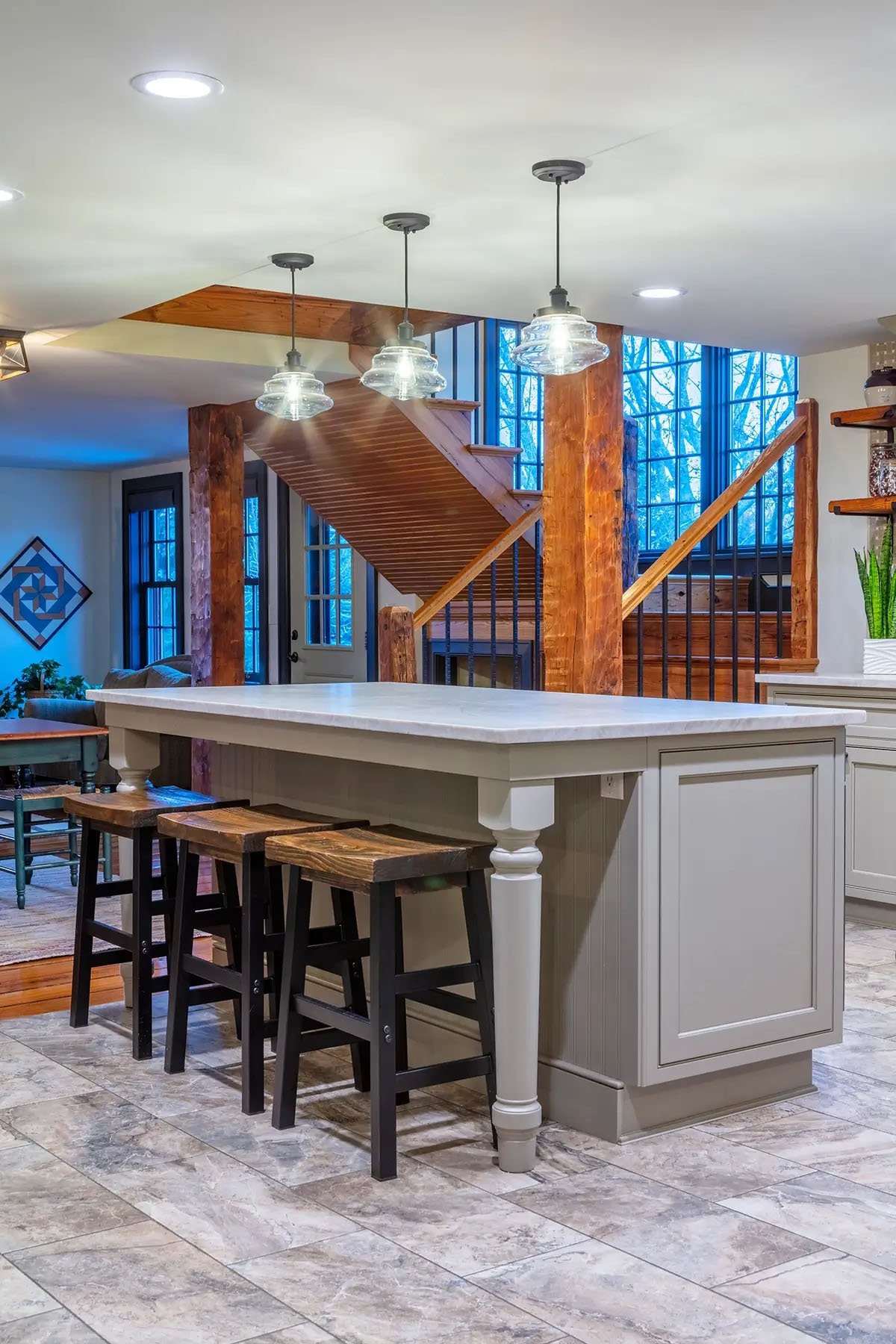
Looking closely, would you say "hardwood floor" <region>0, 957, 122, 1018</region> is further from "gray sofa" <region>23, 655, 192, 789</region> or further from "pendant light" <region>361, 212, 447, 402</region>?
"pendant light" <region>361, 212, 447, 402</region>

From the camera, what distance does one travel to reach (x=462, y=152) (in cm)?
375

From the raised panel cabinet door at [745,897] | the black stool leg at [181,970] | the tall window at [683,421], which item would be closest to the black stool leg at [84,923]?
the black stool leg at [181,970]

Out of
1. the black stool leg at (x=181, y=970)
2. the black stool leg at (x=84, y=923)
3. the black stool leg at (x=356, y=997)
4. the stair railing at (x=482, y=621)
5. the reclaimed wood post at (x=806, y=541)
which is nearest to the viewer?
the black stool leg at (x=356, y=997)

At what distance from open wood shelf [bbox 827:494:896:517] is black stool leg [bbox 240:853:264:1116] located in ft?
11.4

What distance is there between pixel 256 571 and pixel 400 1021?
7194 mm

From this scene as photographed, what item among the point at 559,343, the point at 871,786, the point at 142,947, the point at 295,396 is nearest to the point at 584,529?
the point at 295,396

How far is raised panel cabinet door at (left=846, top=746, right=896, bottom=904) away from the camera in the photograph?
5262 mm

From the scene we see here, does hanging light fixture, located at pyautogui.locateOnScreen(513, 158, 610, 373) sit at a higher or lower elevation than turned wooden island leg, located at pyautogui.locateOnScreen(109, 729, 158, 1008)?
higher

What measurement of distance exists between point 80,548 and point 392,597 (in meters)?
3.97

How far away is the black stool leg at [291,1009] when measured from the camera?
3.16 meters

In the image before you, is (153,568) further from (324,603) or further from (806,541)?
(806,541)

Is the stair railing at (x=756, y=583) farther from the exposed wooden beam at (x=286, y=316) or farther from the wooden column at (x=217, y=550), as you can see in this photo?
the wooden column at (x=217, y=550)

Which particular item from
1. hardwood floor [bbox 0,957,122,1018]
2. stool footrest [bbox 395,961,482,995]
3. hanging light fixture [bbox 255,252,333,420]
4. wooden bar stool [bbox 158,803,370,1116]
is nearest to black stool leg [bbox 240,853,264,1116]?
wooden bar stool [bbox 158,803,370,1116]

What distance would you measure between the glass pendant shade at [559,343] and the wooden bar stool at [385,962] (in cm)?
150
